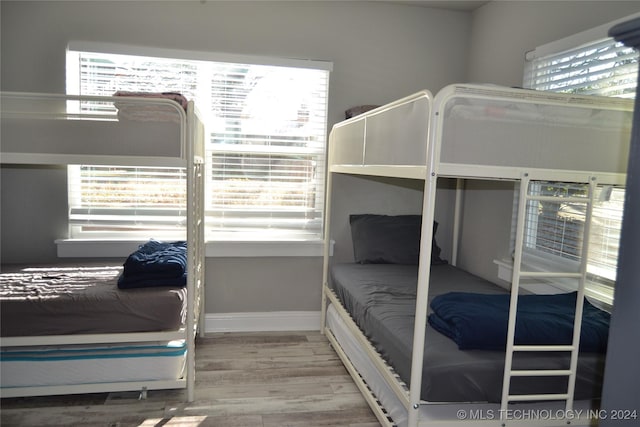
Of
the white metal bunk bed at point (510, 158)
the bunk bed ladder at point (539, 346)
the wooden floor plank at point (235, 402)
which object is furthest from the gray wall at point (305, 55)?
the bunk bed ladder at point (539, 346)

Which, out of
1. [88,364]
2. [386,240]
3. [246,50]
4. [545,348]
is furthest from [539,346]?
[246,50]

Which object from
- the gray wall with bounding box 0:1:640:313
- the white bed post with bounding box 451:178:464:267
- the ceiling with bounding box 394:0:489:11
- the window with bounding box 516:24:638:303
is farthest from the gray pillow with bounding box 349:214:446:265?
the ceiling with bounding box 394:0:489:11

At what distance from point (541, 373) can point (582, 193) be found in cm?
128

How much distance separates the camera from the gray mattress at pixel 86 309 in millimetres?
2121

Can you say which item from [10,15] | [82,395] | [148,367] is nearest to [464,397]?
[148,367]

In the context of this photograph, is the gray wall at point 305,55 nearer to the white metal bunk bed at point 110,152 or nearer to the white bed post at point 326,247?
the white bed post at point 326,247

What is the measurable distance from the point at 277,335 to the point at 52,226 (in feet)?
5.71

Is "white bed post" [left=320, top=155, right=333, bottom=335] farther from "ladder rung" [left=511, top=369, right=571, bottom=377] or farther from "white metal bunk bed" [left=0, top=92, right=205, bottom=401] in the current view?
"ladder rung" [left=511, top=369, right=571, bottom=377]

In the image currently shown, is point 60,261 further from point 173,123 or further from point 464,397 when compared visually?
point 464,397

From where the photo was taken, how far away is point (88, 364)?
7.32 feet

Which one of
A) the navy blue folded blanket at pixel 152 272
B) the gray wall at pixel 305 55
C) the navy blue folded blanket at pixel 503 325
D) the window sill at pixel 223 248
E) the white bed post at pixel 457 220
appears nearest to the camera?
the navy blue folded blanket at pixel 503 325

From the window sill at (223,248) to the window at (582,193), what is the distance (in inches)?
57.7

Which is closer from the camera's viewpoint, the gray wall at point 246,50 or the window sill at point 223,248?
the gray wall at point 246,50

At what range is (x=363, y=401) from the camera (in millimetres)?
2420
